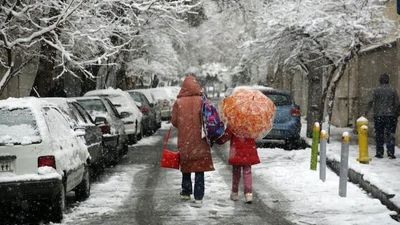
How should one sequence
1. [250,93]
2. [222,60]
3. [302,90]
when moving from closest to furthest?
[250,93], [302,90], [222,60]

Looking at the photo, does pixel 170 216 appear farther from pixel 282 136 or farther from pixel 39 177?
pixel 282 136

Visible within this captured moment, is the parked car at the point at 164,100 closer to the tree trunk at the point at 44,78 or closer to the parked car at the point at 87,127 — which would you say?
the tree trunk at the point at 44,78

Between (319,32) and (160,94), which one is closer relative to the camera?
(319,32)

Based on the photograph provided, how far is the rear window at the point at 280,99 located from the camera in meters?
17.9

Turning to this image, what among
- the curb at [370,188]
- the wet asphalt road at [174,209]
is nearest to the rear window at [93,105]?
the wet asphalt road at [174,209]

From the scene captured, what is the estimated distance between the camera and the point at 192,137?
938cm

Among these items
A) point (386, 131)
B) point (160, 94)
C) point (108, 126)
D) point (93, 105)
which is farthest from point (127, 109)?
point (160, 94)

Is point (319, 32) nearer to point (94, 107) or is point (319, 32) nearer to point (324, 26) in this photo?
point (324, 26)

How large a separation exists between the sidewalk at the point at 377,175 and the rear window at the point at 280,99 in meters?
2.30

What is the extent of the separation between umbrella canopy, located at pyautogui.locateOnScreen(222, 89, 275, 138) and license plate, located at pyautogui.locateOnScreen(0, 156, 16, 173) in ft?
10.0

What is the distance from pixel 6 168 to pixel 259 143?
1168 cm

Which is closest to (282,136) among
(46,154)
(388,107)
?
(388,107)

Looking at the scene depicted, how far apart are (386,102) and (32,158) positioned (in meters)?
8.50

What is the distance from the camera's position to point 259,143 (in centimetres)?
1905
